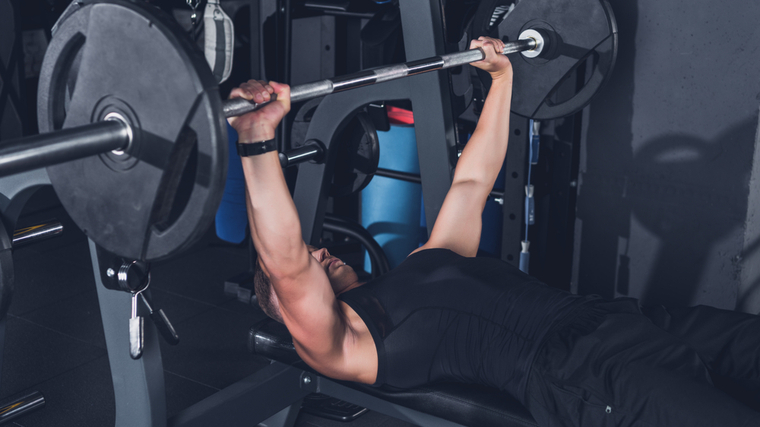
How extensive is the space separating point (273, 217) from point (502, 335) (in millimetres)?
552

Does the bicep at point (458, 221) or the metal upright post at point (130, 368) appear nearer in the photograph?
the metal upright post at point (130, 368)

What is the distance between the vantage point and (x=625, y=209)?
215 centimetres

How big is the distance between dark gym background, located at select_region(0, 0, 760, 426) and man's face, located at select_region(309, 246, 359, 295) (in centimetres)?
50

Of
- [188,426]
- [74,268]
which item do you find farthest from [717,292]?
[74,268]

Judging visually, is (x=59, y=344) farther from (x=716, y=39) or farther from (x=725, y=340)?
(x=716, y=39)

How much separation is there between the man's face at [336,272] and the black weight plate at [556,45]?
0.70 meters

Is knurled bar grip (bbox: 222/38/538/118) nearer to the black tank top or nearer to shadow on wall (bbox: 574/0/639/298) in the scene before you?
the black tank top

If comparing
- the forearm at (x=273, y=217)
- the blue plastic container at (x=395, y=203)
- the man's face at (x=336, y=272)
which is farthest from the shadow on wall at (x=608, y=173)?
the forearm at (x=273, y=217)

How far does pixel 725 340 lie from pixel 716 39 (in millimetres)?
964

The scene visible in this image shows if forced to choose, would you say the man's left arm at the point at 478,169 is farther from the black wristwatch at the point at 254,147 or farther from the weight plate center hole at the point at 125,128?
the weight plate center hole at the point at 125,128

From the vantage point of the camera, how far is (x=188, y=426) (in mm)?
1485

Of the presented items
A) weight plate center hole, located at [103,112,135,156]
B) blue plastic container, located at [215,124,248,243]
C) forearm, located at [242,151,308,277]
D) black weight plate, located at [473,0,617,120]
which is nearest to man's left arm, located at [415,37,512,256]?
black weight plate, located at [473,0,617,120]

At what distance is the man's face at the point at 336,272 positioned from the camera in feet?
5.17

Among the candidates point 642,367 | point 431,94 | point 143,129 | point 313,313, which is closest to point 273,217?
point 313,313
